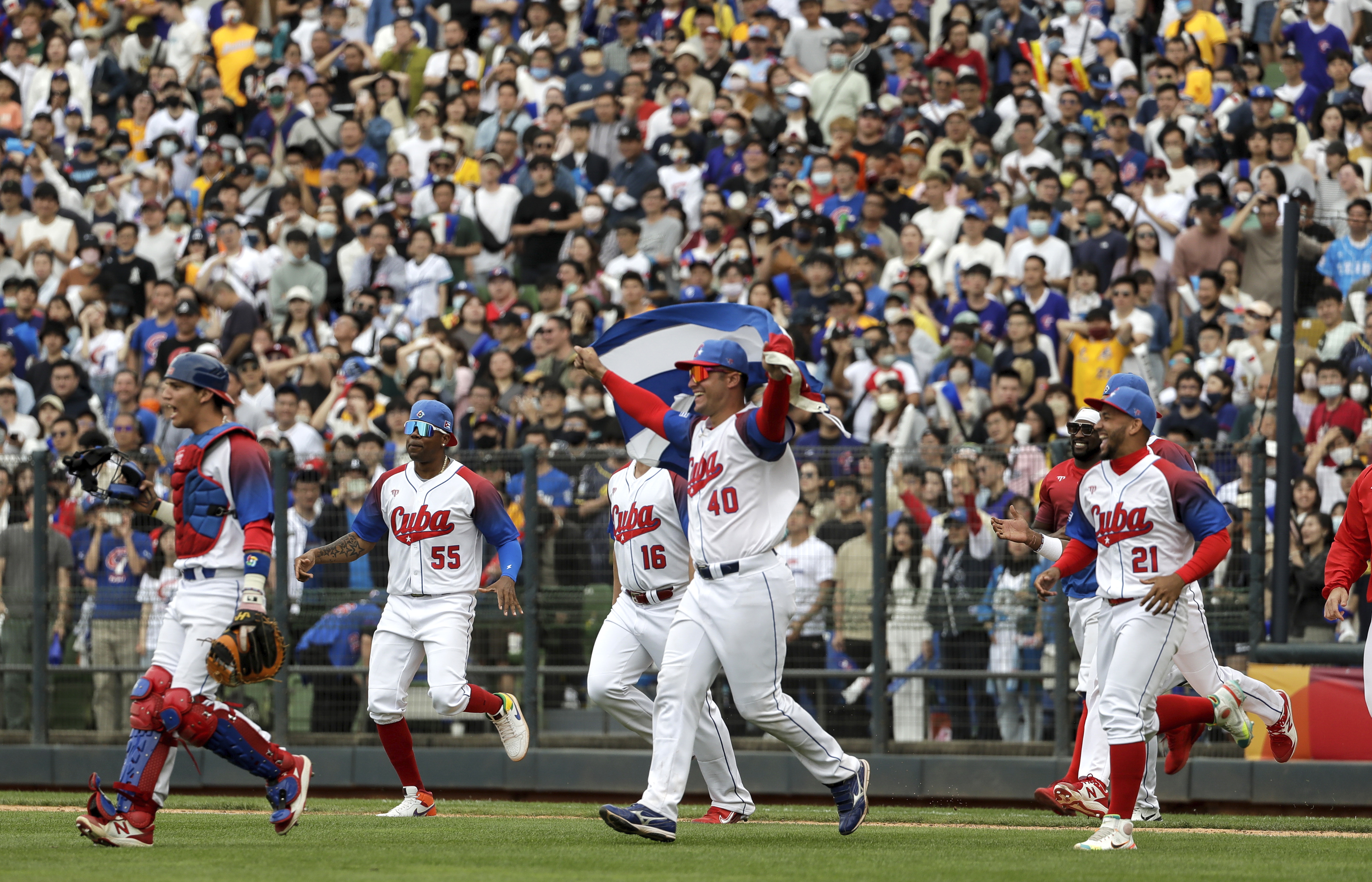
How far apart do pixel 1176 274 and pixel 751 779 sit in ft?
19.5

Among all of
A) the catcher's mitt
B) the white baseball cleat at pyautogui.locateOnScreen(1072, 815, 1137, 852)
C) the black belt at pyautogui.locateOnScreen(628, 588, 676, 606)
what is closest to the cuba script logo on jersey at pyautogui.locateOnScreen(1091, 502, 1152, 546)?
the white baseball cleat at pyautogui.locateOnScreen(1072, 815, 1137, 852)

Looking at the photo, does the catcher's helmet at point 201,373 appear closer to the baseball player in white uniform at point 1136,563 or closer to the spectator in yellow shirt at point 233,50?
the baseball player in white uniform at point 1136,563

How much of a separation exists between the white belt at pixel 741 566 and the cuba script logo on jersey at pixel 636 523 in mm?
1979

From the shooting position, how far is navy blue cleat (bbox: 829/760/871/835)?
8.69 m

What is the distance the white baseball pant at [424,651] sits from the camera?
1051cm

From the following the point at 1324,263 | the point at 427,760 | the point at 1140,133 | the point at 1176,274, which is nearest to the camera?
the point at 1324,263

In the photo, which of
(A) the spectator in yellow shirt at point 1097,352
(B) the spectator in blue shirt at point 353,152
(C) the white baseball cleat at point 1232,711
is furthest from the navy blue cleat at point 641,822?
(B) the spectator in blue shirt at point 353,152

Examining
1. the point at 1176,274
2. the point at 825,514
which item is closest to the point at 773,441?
the point at 825,514

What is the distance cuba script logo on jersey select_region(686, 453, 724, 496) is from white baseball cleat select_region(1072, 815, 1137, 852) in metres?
2.33

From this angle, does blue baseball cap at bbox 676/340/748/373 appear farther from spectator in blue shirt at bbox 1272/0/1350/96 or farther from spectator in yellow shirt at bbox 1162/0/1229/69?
spectator in yellow shirt at bbox 1162/0/1229/69

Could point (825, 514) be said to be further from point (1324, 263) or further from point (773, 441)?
point (773, 441)

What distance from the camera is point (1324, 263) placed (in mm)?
12453

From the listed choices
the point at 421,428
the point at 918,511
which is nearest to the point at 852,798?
the point at 421,428

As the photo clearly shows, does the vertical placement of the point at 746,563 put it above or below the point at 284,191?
below
